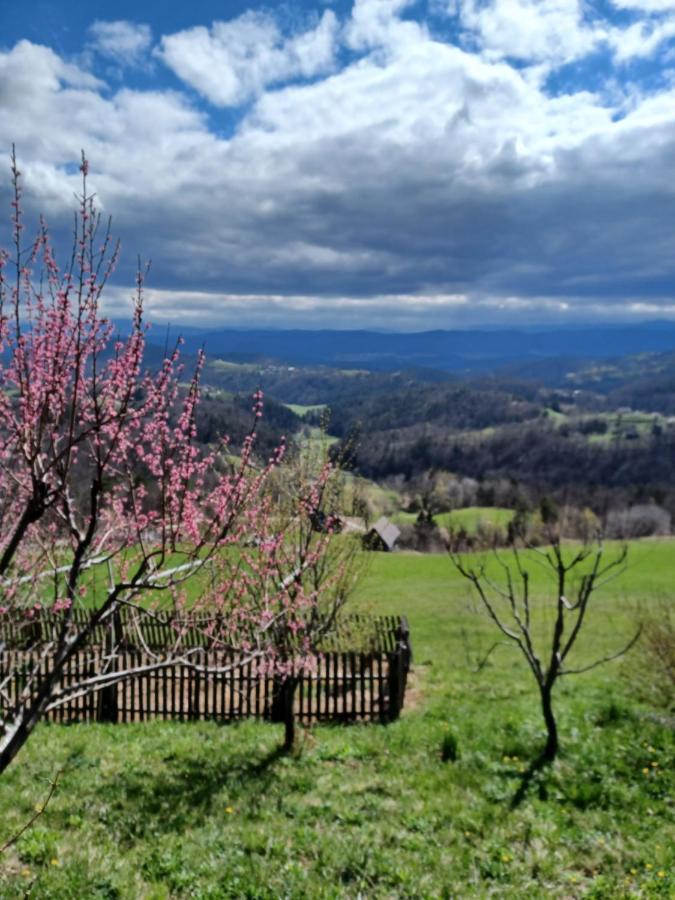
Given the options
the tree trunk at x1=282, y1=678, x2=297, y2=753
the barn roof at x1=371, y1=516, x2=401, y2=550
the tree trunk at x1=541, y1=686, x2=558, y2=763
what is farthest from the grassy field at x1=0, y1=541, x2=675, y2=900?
the barn roof at x1=371, y1=516, x2=401, y2=550

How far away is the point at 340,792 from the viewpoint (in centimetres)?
816

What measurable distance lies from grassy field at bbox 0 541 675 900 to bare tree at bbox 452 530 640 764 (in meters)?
0.95

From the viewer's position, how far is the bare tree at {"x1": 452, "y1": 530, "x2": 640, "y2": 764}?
30.0 ft

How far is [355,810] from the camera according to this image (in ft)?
24.7

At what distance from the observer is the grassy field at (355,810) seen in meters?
5.97

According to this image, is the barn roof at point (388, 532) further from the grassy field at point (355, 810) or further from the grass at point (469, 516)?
the grassy field at point (355, 810)

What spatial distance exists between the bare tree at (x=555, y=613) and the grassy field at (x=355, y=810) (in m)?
0.95

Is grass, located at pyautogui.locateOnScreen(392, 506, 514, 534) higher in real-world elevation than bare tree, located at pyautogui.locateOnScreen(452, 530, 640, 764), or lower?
lower

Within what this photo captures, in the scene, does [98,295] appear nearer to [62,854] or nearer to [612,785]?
[62,854]

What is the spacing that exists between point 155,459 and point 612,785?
7.45 m

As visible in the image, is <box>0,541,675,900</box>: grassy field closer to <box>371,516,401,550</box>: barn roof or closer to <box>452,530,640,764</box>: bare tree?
<box>452,530,640,764</box>: bare tree

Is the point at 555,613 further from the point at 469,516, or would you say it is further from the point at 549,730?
the point at 469,516

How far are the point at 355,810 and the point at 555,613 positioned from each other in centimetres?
2528

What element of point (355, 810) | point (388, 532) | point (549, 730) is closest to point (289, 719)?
point (355, 810)
